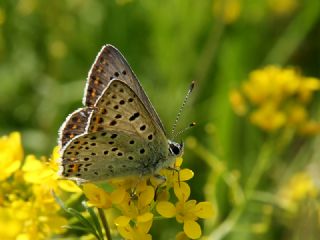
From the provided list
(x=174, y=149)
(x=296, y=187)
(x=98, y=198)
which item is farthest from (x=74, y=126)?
(x=296, y=187)

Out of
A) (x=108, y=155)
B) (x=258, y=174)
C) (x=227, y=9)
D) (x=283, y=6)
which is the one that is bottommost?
(x=108, y=155)

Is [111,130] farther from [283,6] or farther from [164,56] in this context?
[283,6]

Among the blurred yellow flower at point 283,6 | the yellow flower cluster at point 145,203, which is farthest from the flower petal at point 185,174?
the blurred yellow flower at point 283,6

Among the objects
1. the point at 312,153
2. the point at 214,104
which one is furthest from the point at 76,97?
the point at 312,153

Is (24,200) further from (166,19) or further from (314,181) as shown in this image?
(166,19)

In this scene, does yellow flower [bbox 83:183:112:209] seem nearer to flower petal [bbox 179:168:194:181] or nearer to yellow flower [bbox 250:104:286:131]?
flower petal [bbox 179:168:194:181]

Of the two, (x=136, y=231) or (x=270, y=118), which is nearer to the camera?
(x=136, y=231)
